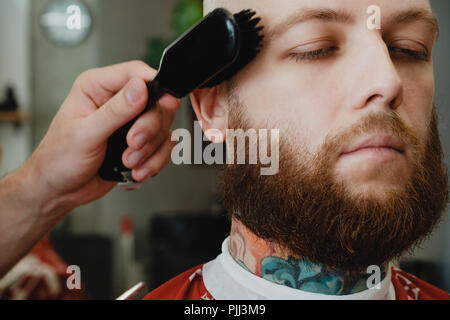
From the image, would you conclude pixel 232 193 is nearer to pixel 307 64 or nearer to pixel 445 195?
pixel 307 64

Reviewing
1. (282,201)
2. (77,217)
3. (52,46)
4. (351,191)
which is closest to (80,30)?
(52,46)

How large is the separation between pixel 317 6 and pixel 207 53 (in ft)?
0.72

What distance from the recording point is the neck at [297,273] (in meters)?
0.79

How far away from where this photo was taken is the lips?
2.24ft

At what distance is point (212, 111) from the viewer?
36.8 inches

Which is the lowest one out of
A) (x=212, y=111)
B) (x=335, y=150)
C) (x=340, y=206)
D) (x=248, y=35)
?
(x=340, y=206)

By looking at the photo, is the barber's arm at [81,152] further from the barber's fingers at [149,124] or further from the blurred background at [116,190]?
the blurred background at [116,190]

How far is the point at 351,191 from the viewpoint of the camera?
71 cm

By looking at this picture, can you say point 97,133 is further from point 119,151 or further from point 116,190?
point 116,190

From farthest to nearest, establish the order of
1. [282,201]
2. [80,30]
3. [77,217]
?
[77,217]
[80,30]
[282,201]

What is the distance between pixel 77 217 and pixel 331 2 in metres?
0.97

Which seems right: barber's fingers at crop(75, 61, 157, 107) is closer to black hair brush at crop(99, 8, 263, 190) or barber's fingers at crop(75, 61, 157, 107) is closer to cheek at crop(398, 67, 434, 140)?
black hair brush at crop(99, 8, 263, 190)

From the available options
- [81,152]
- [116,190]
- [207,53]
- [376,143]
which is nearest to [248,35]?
[207,53]
